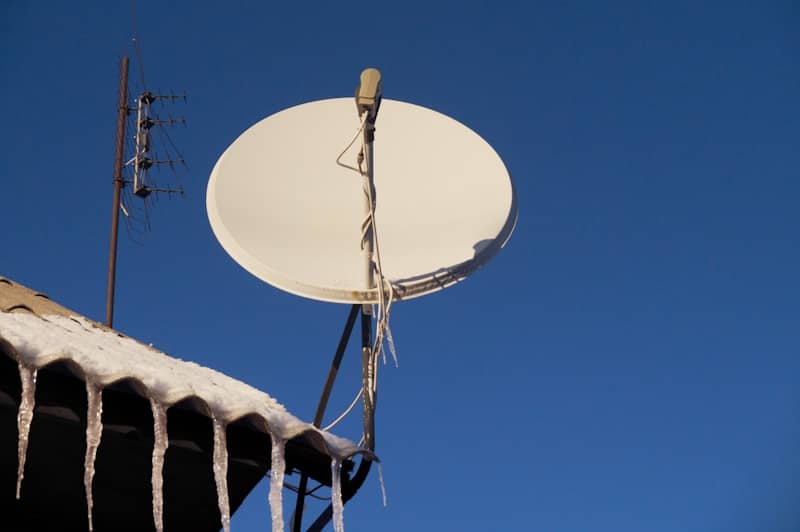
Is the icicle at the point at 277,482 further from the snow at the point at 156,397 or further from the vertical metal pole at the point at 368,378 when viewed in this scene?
the vertical metal pole at the point at 368,378

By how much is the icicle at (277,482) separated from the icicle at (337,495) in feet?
0.85

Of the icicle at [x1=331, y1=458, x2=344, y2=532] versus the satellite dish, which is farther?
the satellite dish

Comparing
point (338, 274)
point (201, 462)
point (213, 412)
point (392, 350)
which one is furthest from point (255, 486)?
point (338, 274)

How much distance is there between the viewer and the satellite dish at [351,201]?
6.30 meters

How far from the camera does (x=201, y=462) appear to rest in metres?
4.38

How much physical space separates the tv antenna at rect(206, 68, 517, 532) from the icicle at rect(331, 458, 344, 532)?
33.2 inches

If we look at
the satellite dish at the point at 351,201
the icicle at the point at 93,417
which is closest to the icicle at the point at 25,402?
the icicle at the point at 93,417

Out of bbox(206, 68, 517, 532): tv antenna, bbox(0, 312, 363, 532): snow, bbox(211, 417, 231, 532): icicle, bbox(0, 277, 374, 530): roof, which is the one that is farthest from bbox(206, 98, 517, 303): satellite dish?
bbox(211, 417, 231, 532): icicle

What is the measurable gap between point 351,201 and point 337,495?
10.2ft

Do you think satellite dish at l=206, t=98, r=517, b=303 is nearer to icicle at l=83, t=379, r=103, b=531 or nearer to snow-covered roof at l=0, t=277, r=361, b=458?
snow-covered roof at l=0, t=277, r=361, b=458

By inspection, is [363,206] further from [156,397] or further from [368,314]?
[156,397]

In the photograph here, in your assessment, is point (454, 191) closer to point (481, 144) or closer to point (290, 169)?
point (481, 144)

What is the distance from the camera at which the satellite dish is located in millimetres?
6297

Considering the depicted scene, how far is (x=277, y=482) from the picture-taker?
418cm
